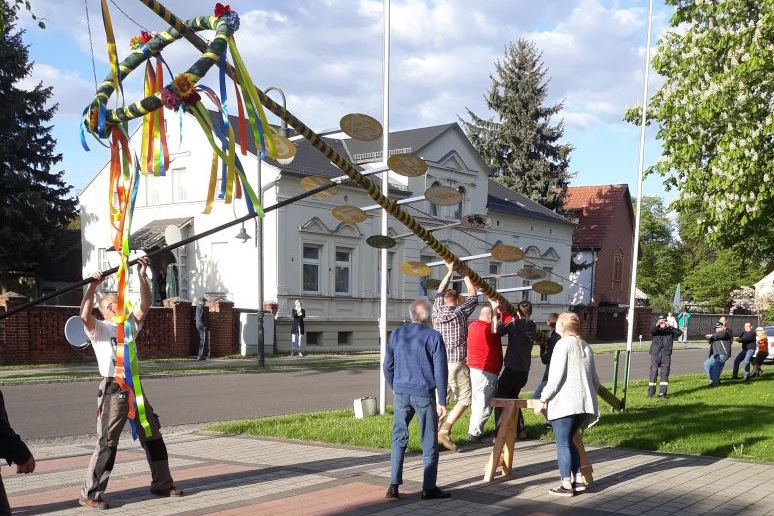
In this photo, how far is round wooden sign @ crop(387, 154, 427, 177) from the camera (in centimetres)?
789

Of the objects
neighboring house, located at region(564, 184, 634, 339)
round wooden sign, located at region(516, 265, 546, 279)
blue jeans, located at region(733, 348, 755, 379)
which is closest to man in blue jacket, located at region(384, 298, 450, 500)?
round wooden sign, located at region(516, 265, 546, 279)

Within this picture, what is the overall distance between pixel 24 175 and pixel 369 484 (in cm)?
2792

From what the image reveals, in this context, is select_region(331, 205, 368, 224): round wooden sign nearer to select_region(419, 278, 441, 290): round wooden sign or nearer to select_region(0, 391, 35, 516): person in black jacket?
select_region(419, 278, 441, 290): round wooden sign

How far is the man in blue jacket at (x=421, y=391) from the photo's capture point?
6.76 m

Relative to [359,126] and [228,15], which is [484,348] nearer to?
[359,126]

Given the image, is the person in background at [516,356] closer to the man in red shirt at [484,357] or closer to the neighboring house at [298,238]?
the man in red shirt at [484,357]

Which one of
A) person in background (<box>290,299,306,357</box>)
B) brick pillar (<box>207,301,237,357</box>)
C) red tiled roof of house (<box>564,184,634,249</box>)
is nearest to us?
brick pillar (<box>207,301,237,357</box>)

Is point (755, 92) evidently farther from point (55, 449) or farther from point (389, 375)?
point (55, 449)

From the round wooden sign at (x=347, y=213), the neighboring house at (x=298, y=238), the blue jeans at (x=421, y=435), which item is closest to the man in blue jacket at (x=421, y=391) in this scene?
the blue jeans at (x=421, y=435)

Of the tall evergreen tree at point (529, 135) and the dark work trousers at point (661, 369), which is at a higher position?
the tall evergreen tree at point (529, 135)

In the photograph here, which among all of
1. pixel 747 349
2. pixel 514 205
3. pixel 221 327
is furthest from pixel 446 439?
pixel 514 205

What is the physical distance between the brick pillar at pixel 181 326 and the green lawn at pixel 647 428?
46.8 feet

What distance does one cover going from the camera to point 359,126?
285 inches

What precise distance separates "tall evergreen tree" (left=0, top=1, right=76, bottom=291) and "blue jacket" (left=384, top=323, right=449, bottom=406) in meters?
26.6
